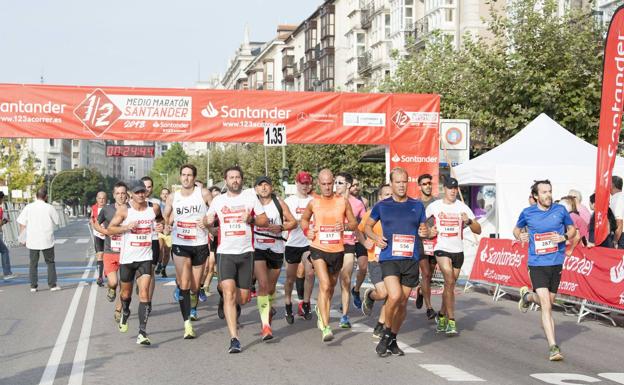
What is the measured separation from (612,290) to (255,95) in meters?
10.6

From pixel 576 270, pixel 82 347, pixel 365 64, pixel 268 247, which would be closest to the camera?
pixel 82 347

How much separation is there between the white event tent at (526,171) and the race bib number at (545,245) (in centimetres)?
1116

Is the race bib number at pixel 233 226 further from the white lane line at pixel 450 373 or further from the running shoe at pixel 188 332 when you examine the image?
the white lane line at pixel 450 373

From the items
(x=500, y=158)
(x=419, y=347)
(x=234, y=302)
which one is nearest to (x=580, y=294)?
(x=419, y=347)

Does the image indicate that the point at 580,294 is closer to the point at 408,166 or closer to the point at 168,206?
the point at 168,206

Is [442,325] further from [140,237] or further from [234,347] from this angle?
[140,237]

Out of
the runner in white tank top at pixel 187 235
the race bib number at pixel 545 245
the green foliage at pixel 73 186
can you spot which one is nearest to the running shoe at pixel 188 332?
the runner in white tank top at pixel 187 235

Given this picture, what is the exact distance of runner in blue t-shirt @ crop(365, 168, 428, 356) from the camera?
1030 centimetres

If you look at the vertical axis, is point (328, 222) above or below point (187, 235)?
above

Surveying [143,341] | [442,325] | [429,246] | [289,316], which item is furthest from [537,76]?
[143,341]

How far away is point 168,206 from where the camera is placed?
11891 mm

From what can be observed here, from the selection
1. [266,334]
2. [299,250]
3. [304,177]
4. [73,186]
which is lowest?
[266,334]

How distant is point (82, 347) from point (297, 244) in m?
3.61

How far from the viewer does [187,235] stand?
11.7 meters
